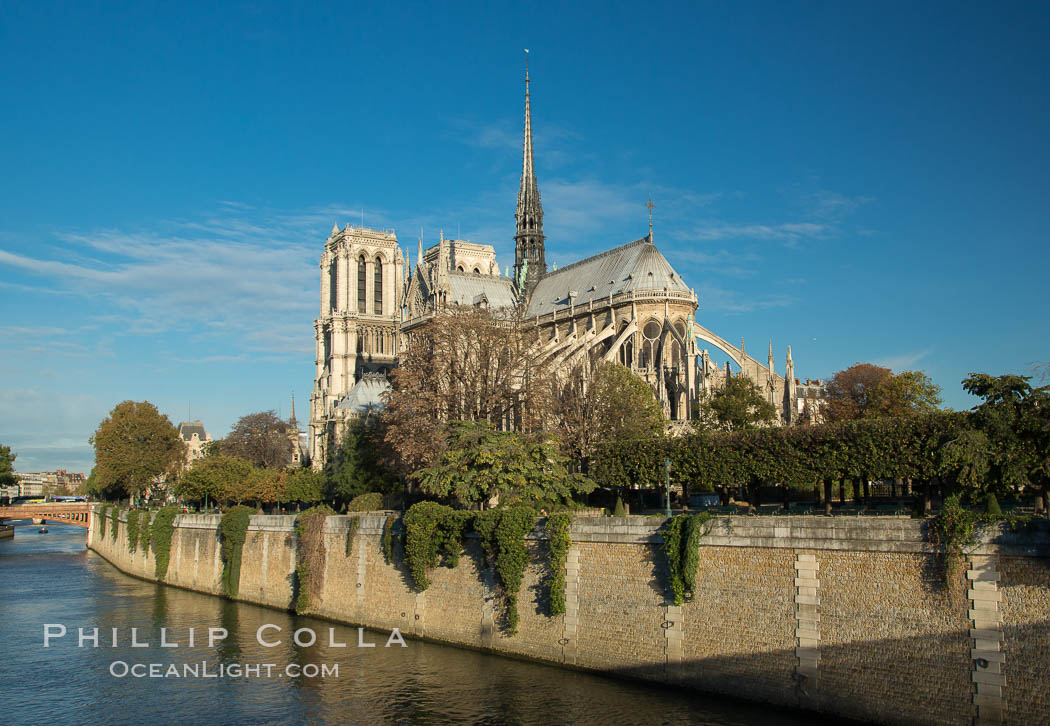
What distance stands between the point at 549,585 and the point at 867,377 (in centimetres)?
4185

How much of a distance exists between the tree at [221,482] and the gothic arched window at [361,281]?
1591 inches

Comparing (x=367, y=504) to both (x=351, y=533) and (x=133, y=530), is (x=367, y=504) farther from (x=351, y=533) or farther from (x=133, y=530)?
(x=133, y=530)

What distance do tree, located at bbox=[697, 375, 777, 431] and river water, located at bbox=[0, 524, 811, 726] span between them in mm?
22181

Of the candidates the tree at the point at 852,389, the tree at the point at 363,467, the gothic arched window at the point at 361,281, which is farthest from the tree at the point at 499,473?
the gothic arched window at the point at 361,281

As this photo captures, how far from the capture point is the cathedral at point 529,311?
213 feet

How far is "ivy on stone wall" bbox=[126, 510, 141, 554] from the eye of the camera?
5722 centimetres

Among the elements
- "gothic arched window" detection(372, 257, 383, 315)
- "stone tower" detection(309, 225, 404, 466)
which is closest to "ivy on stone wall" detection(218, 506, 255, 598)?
"stone tower" detection(309, 225, 404, 466)

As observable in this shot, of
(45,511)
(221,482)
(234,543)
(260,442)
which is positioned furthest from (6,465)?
(234,543)

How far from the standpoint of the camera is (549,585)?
2747 cm

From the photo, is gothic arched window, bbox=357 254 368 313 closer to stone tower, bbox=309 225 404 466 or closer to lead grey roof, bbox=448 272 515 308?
stone tower, bbox=309 225 404 466

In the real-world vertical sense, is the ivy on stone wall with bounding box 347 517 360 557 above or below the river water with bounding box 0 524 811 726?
above

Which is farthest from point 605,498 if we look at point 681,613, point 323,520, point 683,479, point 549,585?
point 681,613

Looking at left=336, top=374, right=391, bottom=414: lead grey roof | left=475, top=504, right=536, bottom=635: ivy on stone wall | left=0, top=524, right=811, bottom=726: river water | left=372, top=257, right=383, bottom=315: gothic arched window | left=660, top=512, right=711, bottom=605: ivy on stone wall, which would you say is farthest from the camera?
left=372, top=257, right=383, bottom=315: gothic arched window

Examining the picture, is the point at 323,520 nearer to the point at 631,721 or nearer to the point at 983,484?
the point at 631,721
